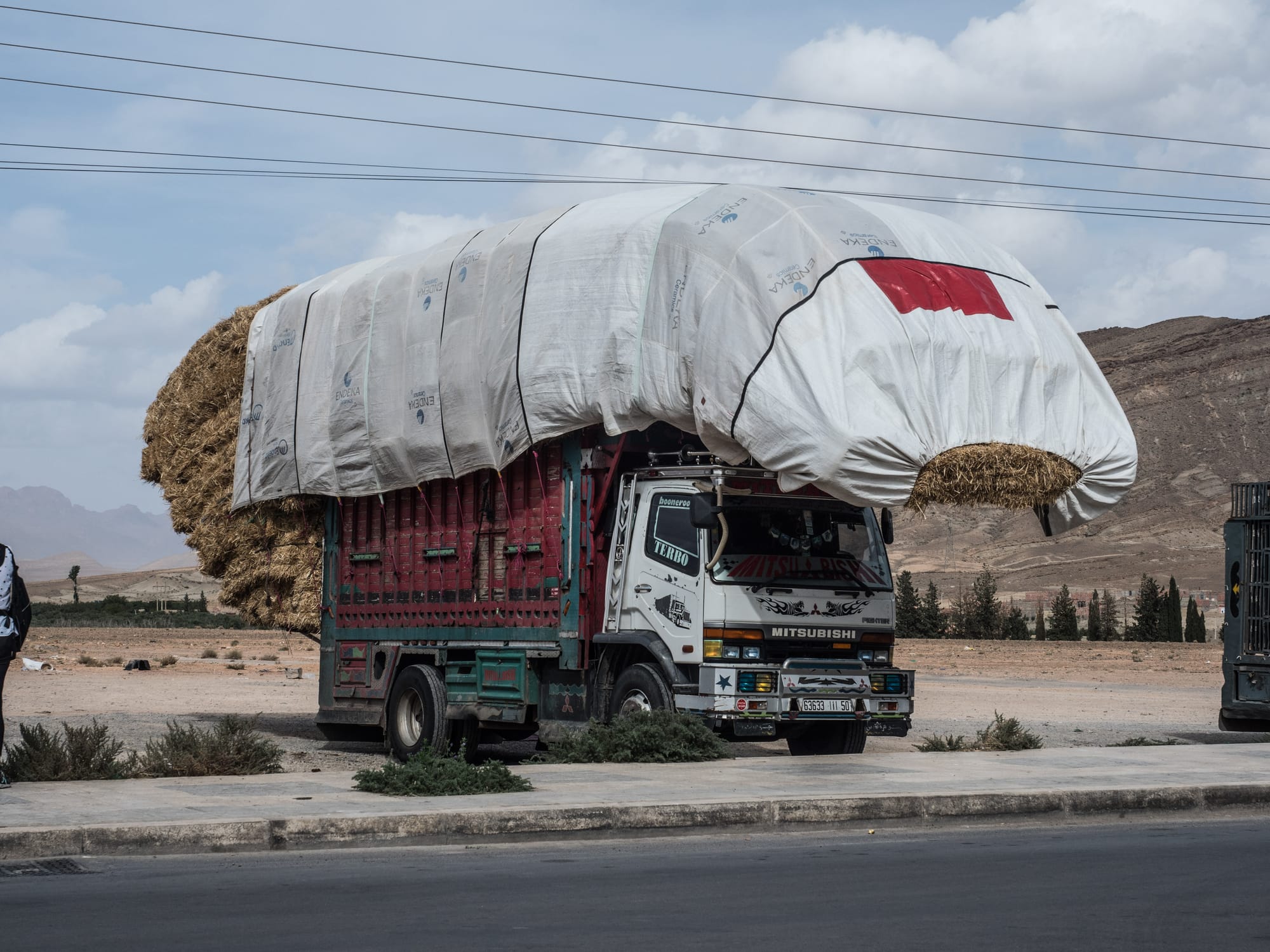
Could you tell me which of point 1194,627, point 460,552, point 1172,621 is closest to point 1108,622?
point 1172,621

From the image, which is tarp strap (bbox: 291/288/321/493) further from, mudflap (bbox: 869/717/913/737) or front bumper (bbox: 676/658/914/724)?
mudflap (bbox: 869/717/913/737)

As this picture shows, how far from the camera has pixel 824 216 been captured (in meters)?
14.4

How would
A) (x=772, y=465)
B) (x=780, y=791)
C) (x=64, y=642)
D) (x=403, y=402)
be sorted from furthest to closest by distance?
(x=64, y=642)
(x=403, y=402)
(x=772, y=465)
(x=780, y=791)

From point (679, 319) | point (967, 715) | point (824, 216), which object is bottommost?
point (967, 715)

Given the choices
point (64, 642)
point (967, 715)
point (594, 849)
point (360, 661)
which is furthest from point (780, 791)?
point (64, 642)

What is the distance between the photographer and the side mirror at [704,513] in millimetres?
13781

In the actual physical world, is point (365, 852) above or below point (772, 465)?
below

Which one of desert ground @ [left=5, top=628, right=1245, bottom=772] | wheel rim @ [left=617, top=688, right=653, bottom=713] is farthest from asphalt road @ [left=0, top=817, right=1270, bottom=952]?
desert ground @ [left=5, top=628, right=1245, bottom=772]

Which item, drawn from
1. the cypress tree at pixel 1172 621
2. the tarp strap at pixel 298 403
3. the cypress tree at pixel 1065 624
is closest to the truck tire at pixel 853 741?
the tarp strap at pixel 298 403

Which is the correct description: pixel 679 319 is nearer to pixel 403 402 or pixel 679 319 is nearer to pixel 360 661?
pixel 403 402

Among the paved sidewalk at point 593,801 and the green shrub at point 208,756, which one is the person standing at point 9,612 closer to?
the paved sidewalk at point 593,801

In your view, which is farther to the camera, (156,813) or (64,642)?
(64,642)

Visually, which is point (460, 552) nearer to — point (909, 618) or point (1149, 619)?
point (1149, 619)

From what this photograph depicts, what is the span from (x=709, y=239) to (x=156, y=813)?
272 inches
